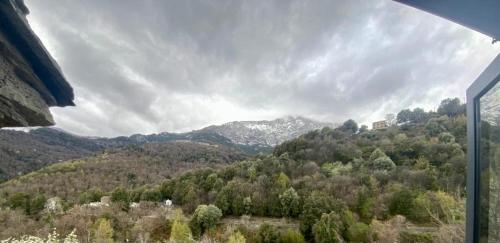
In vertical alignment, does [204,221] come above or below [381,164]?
below

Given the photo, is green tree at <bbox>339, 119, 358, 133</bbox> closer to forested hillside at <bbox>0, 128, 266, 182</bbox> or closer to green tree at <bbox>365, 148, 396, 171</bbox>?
green tree at <bbox>365, 148, 396, 171</bbox>

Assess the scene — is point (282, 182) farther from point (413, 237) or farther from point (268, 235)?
point (413, 237)

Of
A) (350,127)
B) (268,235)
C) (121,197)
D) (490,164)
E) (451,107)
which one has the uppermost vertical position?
(451,107)

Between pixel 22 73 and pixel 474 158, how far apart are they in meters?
3.64

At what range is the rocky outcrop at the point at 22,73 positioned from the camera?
7.90ft

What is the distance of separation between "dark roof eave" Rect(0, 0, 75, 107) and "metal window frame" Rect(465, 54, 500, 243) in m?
3.43

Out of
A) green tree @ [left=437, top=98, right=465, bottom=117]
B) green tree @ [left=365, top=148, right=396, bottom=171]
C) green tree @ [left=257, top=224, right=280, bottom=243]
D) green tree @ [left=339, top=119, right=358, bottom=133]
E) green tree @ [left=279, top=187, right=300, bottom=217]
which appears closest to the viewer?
green tree @ [left=257, top=224, right=280, bottom=243]

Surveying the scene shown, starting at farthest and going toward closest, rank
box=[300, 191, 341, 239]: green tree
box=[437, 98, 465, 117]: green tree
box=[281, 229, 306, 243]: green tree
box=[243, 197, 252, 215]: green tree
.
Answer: box=[437, 98, 465, 117]: green tree < box=[243, 197, 252, 215]: green tree < box=[300, 191, 341, 239]: green tree < box=[281, 229, 306, 243]: green tree

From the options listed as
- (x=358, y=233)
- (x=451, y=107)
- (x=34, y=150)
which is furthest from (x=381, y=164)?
(x=34, y=150)

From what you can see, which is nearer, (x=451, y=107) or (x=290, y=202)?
(x=290, y=202)

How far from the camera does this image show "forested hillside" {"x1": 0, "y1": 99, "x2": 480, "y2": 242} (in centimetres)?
2205

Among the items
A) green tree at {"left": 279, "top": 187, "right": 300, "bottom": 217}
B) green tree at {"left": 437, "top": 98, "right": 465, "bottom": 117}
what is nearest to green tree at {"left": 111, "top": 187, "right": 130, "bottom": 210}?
green tree at {"left": 279, "top": 187, "right": 300, "bottom": 217}

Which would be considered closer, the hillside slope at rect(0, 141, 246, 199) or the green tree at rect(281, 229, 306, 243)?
the green tree at rect(281, 229, 306, 243)

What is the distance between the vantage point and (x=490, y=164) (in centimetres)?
172
